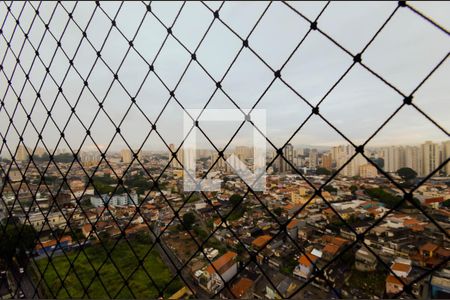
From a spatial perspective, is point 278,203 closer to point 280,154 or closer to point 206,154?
point 206,154

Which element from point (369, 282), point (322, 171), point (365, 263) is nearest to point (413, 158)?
point (322, 171)

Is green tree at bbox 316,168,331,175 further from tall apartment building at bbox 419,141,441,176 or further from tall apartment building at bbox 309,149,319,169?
tall apartment building at bbox 419,141,441,176

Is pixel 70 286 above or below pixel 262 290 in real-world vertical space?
below

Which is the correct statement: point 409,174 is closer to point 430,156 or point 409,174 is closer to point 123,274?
point 430,156

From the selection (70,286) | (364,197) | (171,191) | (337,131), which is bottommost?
(70,286)

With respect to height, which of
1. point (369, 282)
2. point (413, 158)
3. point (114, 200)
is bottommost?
point (369, 282)

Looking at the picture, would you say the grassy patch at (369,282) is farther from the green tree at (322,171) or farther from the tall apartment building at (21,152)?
the tall apartment building at (21,152)

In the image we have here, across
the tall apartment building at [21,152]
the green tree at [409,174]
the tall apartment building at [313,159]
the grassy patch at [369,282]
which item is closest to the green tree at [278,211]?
the tall apartment building at [313,159]

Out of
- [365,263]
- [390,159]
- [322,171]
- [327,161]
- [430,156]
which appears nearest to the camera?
[430,156]

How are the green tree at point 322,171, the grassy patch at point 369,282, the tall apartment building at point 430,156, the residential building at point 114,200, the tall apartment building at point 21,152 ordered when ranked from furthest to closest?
1. the grassy patch at point 369,282
2. the green tree at point 322,171
3. the tall apartment building at point 21,152
4. the residential building at point 114,200
5. the tall apartment building at point 430,156

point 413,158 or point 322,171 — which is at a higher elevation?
point 413,158

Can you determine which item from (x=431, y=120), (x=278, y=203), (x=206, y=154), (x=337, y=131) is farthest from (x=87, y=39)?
(x=278, y=203)
